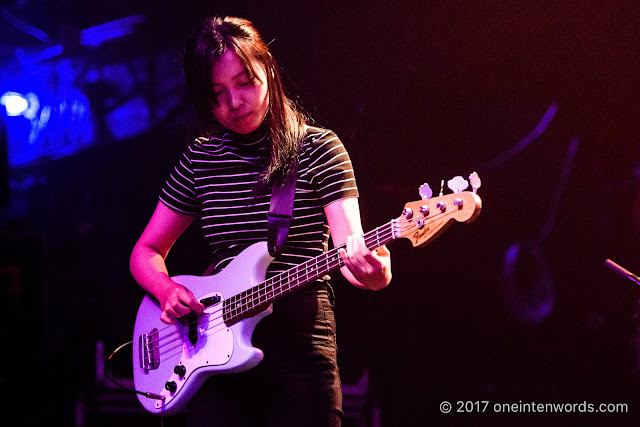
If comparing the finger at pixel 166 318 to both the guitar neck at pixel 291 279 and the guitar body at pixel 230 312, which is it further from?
the guitar neck at pixel 291 279

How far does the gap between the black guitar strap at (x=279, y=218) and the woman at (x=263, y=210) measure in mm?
43

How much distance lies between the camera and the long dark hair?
1961mm

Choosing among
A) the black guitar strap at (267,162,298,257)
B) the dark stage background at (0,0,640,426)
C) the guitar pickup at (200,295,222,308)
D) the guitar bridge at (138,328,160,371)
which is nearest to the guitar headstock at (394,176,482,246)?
the black guitar strap at (267,162,298,257)

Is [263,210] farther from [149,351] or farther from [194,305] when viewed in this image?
[149,351]

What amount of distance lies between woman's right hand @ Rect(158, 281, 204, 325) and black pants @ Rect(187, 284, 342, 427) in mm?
246

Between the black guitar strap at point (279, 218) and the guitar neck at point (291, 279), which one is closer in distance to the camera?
the guitar neck at point (291, 279)

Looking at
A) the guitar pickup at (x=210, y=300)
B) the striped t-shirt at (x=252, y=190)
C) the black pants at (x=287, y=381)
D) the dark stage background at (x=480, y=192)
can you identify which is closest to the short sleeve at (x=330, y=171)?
the striped t-shirt at (x=252, y=190)

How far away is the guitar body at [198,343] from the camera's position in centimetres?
187

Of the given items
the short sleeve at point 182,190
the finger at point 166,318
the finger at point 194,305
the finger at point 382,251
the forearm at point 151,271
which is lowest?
the finger at point 166,318

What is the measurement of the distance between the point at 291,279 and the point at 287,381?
29 centimetres

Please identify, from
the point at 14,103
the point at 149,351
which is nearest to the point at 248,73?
the point at 149,351

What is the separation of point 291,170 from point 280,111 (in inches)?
8.7

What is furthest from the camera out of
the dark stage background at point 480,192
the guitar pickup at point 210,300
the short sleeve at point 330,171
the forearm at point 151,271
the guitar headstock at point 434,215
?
the dark stage background at point 480,192

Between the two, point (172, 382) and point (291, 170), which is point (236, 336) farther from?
point (291, 170)
